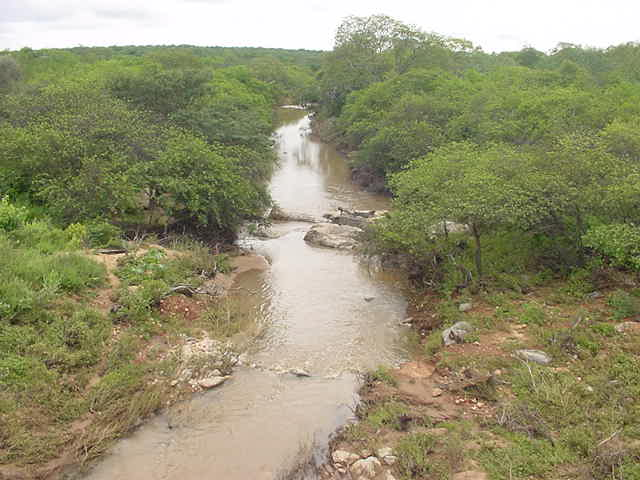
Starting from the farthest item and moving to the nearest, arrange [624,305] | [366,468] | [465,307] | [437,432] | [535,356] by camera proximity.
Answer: [465,307] → [624,305] → [535,356] → [437,432] → [366,468]

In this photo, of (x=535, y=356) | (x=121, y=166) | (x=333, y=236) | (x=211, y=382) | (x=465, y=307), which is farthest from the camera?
(x=333, y=236)

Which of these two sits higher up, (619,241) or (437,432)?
(619,241)

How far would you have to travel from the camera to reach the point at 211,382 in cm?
1097

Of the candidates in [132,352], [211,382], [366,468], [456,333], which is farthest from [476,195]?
[132,352]

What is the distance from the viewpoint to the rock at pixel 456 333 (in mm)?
12188

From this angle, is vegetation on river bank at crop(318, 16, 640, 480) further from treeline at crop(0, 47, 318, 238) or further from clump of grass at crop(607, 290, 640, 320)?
treeline at crop(0, 47, 318, 238)

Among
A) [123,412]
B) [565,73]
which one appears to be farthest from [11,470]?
[565,73]

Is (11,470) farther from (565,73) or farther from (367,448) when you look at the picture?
(565,73)

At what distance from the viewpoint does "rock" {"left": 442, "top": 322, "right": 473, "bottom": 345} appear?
1219 cm

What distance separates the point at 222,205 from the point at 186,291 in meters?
5.23

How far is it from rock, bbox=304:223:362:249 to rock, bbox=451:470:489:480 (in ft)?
44.1

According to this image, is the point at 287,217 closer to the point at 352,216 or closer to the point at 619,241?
the point at 352,216

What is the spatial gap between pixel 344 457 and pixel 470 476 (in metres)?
2.08

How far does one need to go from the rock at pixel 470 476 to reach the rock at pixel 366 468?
1.21m
